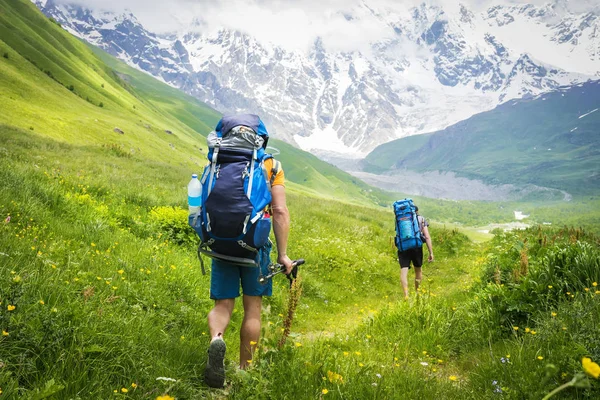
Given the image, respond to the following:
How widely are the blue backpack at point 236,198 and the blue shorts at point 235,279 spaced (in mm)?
159

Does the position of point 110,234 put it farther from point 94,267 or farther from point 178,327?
point 178,327

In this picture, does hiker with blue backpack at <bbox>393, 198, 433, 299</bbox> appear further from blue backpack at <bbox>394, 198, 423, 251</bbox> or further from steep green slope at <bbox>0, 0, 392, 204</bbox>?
steep green slope at <bbox>0, 0, 392, 204</bbox>

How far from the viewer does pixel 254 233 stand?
3949 millimetres

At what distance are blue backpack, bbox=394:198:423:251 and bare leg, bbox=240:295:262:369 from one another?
234 inches

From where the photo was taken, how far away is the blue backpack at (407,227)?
9.43 metres

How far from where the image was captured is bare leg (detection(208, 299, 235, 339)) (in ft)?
13.8

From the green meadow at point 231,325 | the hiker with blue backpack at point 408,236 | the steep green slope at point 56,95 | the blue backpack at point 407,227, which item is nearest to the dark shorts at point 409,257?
the hiker with blue backpack at point 408,236

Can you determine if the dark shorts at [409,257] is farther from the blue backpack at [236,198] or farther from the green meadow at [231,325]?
the blue backpack at [236,198]

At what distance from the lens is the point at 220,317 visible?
429 centimetres

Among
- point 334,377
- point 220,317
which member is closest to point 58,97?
point 220,317

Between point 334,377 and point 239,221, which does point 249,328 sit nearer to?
point 334,377

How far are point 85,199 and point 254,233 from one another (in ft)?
23.1

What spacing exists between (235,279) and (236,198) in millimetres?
997

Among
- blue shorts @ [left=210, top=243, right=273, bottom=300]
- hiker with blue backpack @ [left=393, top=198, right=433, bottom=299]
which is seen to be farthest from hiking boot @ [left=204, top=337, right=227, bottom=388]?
hiker with blue backpack @ [left=393, top=198, right=433, bottom=299]
